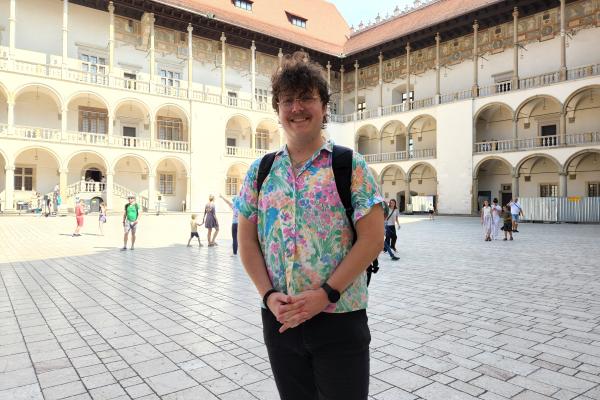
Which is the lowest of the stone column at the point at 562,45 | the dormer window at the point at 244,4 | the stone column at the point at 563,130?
the stone column at the point at 563,130

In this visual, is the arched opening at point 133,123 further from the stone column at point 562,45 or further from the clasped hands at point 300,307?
the clasped hands at point 300,307

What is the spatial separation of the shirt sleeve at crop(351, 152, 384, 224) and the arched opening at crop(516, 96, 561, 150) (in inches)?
1174

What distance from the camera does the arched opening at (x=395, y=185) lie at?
123 ft

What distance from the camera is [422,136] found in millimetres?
35812

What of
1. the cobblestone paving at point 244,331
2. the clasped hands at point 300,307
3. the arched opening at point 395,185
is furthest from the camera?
the arched opening at point 395,185

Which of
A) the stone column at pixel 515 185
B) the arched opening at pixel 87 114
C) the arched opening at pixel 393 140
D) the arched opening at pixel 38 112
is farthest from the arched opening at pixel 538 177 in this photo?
the arched opening at pixel 38 112

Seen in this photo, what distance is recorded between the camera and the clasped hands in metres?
1.53

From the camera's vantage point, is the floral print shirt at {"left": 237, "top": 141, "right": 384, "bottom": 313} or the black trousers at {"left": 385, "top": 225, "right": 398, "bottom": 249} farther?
the black trousers at {"left": 385, "top": 225, "right": 398, "bottom": 249}

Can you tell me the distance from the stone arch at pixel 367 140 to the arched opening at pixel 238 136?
34.3 ft

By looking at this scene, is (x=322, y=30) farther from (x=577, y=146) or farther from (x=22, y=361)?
(x=22, y=361)

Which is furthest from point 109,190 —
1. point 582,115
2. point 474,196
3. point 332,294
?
point 582,115

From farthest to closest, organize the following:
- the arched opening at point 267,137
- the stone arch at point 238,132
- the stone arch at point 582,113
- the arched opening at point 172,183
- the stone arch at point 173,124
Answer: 1. the arched opening at point 267,137
2. the stone arch at point 238,132
3. the arched opening at point 172,183
4. the stone arch at point 173,124
5. the stone arch at point 582,113

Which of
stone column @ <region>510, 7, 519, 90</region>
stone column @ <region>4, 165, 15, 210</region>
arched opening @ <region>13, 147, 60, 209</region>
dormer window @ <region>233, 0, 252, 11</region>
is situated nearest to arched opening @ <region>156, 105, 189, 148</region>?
arched opening @ <region>13, 147, 60, 209</region>

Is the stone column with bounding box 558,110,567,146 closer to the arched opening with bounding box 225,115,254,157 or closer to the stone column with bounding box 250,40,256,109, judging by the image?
the arched opening with bounding box 225,115,254,157
